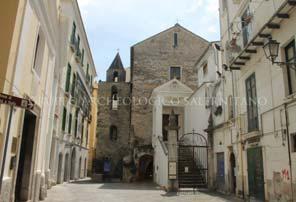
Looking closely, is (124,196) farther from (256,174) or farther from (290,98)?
(290,98)

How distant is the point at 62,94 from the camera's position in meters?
17.4

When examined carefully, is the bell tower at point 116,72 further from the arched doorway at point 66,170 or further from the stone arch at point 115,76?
the arched doorway at point 66,170

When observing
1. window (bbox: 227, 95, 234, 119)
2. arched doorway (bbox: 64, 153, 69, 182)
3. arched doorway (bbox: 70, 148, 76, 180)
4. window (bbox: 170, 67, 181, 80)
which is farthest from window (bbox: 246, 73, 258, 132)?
window (bbox: 170, 67, 181, 80)

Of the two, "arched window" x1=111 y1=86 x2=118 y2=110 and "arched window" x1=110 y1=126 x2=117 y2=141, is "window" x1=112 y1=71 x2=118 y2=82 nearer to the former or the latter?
"arched window" x1=111 y1=86 x2=118 y2=110

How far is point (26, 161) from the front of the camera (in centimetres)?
898

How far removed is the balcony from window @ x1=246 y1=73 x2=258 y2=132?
1001mm

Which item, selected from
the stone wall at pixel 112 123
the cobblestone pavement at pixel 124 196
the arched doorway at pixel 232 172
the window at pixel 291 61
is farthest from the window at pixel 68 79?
the window at pixel 291 61

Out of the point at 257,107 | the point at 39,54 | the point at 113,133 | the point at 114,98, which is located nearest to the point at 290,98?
the point at 257,107

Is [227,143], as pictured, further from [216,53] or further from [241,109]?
[216,53]

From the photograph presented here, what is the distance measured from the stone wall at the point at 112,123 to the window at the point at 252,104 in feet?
67.6

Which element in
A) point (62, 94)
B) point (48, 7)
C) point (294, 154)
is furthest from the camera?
point (62, 94)

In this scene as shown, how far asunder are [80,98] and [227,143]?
14.1 metres

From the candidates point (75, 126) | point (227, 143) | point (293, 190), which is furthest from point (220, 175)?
point (75, 126)

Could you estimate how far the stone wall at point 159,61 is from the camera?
30.3 m
